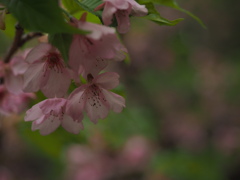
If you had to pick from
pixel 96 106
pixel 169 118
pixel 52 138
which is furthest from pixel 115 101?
pixel 169 118

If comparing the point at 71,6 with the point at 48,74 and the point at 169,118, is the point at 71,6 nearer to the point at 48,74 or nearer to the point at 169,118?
the point at 48,74

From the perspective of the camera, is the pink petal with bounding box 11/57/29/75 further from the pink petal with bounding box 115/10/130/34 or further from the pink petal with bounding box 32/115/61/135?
the pink petal with bounding box 115/10/130/34

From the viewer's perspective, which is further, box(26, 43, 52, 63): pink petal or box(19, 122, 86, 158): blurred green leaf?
box(19, 122, 86, 158): blurred green leaf

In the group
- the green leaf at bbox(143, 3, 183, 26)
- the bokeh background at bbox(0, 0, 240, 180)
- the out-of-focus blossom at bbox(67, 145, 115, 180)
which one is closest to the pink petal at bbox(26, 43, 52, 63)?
the green leaf at bbox(143, 3, 183, 26)

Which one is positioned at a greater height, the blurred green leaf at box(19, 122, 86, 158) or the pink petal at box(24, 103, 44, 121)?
the pink petal at box(24, 103, 44, 121)

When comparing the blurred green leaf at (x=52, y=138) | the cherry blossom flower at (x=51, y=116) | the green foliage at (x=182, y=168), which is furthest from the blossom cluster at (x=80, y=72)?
the green foliage at (x=182, y=168)

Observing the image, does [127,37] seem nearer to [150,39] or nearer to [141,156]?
[150,39]
